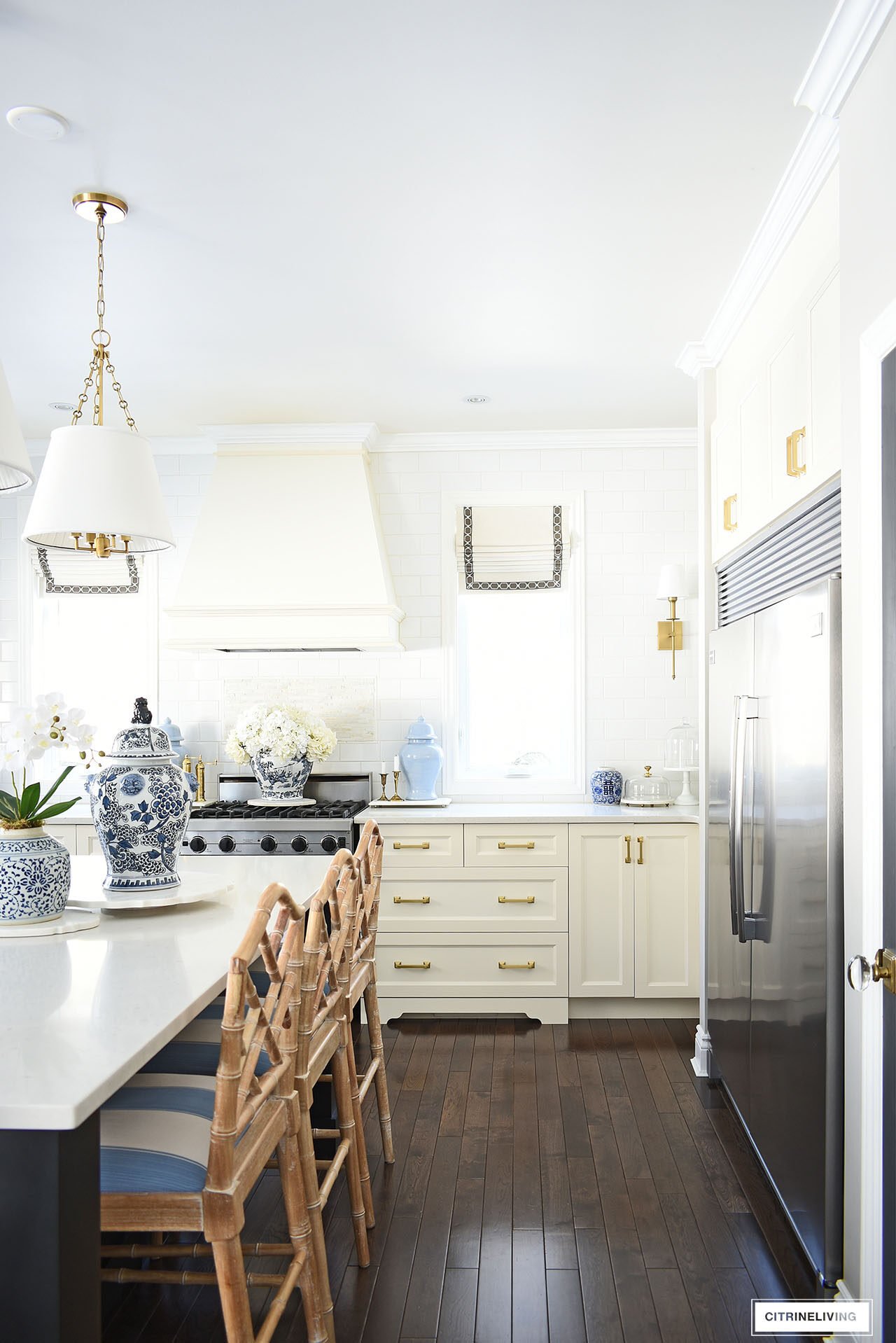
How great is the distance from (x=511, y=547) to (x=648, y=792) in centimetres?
140

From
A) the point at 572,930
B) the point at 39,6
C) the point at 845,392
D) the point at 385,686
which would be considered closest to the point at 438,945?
the point at 572,930

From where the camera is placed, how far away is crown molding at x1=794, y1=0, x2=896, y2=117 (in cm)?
192

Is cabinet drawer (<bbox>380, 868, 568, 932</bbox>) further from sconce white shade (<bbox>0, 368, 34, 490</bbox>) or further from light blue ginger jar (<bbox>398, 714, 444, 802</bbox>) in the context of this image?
sconce white shade (<bbox>0, 368, 34, 490</bbox>)

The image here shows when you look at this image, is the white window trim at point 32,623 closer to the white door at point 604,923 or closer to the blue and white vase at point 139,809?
the white door at point 604,923

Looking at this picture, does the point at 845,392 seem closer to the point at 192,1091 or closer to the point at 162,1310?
the point at 192,1091

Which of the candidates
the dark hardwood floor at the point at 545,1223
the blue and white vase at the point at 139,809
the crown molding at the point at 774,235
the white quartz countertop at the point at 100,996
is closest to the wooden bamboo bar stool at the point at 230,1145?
the white quartz countertop at the point at 100,996

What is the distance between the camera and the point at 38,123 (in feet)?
7.50

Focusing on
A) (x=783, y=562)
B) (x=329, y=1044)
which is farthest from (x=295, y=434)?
(x=329, y=1044)

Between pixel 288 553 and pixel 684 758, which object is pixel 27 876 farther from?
pixel 684 758

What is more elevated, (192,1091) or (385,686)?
(385,686)

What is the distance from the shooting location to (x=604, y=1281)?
2309mm

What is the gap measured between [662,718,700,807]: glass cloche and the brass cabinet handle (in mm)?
2215

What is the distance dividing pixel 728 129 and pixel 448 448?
2673mm

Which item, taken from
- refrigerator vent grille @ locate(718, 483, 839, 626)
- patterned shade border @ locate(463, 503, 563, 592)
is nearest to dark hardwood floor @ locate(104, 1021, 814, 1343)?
refrigerator vent grille @ locate(718, 483, 839, 626)
